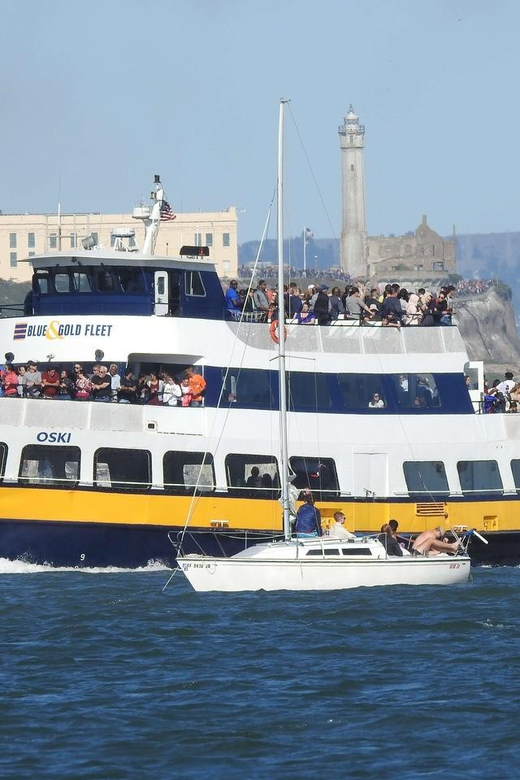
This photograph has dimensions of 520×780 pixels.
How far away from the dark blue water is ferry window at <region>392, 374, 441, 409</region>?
14.7 ft

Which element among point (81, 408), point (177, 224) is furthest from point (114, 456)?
point (177, 224)

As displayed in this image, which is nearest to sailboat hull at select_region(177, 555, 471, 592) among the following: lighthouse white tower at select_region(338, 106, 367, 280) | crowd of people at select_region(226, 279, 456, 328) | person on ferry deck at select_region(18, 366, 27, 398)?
person on ferry deck at select_region(18, 366, 27, 398)

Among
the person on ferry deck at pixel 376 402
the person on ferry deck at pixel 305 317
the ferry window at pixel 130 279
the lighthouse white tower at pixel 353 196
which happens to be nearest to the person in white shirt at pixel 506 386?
the person on ferry deck at pixel 376 402

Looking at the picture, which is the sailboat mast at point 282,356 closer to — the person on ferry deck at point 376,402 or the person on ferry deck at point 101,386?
the person on ferry deck at point 376,402

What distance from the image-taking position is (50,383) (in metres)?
29.9

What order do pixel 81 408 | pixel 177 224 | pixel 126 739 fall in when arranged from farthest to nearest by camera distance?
pixel 177 224, pixel 81 408, pixel 126 739

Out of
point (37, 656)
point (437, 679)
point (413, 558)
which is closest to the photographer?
point (437, 679)

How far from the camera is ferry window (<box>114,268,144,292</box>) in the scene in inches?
1230

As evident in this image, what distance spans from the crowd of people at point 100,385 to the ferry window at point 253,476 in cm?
133

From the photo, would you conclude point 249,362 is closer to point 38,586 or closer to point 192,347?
point 192,347

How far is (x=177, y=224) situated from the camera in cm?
17550

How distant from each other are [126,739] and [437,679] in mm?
4569

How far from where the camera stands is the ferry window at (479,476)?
31.5 m

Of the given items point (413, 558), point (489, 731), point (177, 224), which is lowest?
point (489, 731)
